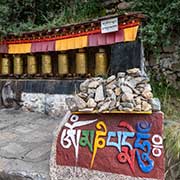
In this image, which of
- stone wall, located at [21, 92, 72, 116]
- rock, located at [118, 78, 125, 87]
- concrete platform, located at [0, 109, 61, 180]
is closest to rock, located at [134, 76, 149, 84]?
rock, located at [118, 78, 125, 87]

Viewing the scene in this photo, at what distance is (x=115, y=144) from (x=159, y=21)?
6.50ft

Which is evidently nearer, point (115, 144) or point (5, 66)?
point (115, 144)

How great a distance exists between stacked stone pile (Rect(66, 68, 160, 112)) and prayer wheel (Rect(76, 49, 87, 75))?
5.99 ft

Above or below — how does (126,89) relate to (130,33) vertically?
below

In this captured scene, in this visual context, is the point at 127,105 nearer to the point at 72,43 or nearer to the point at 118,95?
the point at 118,95

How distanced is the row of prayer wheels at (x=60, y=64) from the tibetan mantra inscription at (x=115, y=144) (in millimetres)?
1727

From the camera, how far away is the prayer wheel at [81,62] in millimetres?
3947

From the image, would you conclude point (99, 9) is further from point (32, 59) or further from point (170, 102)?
point (170, 102)

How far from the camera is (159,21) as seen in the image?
336 cm

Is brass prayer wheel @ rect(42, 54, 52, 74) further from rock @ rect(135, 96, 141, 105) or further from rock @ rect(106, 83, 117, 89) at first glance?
rock @ rect(135, 96, 141, 105)

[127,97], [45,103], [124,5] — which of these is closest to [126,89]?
[127,97]

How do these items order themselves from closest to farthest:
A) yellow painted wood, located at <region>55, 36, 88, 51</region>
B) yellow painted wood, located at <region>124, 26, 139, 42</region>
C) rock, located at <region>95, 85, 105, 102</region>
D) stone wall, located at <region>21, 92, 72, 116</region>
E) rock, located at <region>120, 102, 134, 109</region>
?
rock, located at <region>120, 102, 134, 109</region>, rock, located at <region>95, 85, 105, 102</region>, yellow painted wood, located at <region>124, 26, 139, 42</region>, yellow painted wood, located at <region>55, 36, 88, 51</region>, stone wall, located at <region>21, 92, 72, 116</region>

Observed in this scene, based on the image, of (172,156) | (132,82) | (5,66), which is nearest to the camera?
(132,82)

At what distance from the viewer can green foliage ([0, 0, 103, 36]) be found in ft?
14.5
